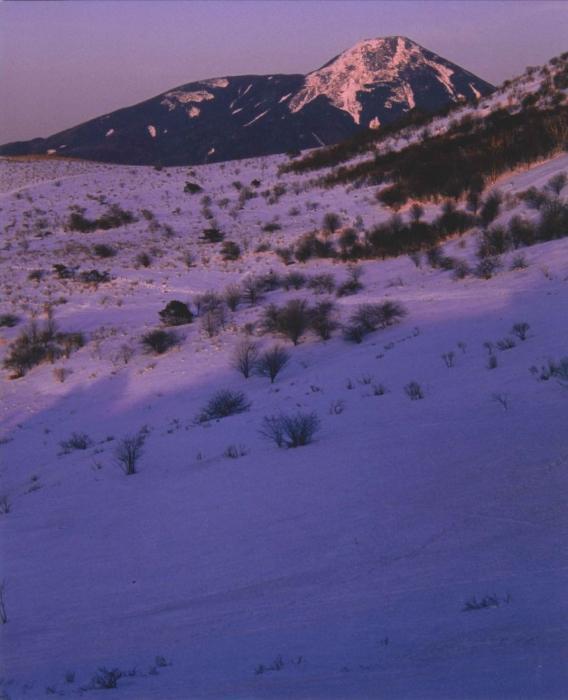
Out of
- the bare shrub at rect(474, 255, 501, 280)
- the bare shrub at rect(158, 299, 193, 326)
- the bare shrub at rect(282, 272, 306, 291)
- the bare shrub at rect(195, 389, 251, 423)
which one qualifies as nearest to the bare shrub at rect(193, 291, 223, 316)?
the bare shrub at rect(158, 299, 193, 326)

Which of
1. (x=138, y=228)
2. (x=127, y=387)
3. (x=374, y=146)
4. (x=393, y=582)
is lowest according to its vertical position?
(x=127, y=387)

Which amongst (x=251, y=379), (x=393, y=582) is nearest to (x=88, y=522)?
(x=393, y=582)

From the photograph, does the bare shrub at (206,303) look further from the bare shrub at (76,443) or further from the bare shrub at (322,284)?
the bare shrub at (76,443)

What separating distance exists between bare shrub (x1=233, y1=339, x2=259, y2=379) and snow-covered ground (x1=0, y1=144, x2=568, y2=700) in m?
0.27

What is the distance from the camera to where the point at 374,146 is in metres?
38.6

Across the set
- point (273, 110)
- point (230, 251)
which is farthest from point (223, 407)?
point (273, 110)

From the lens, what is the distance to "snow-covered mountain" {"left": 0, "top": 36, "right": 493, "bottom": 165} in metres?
71.4

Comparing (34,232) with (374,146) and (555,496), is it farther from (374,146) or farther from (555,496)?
(555,496)

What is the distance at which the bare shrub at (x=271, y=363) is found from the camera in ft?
46.9

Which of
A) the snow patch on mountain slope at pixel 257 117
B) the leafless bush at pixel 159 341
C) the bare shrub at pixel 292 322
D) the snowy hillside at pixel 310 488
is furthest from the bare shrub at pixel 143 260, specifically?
the snow patch on mountain slope at pixel 257 117

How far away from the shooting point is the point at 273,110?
79688mm

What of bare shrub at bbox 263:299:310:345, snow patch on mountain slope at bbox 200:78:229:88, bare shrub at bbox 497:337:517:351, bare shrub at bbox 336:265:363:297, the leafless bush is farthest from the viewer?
snow patch on mountain slope at bbox 200:78:229:88

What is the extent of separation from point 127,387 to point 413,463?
36.1 ft

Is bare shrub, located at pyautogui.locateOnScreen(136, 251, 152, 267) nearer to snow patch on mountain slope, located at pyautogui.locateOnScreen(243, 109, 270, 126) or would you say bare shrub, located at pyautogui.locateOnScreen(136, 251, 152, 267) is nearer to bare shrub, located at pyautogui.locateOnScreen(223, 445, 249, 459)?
bare shrub, located at pyautogui.locateOnScreen(223, 445, 249, 459)
